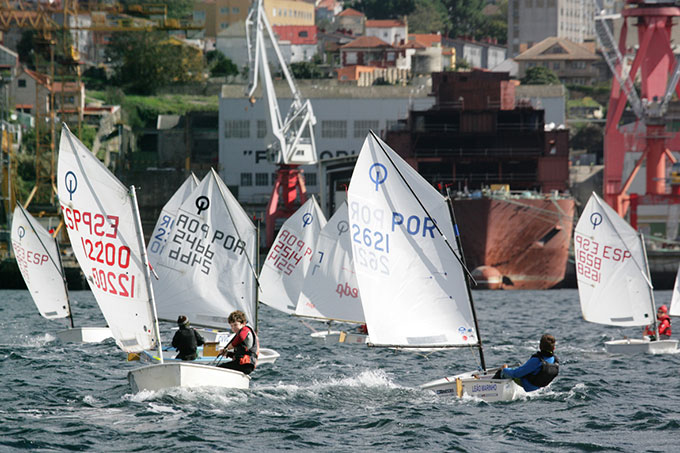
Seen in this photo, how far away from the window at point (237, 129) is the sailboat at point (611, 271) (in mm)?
67960

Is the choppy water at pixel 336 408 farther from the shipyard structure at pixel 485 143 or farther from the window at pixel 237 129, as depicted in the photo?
the window at pixel 237 129

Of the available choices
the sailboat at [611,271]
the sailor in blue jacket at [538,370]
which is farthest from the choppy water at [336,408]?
the sailboat at [611,271]

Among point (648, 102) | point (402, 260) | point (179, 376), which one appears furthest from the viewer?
point (648, 102)

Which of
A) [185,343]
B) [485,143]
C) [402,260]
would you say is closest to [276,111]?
[485,143]

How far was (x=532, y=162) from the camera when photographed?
95.3 m

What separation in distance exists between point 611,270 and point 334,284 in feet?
29.5

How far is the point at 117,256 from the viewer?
23.8 m

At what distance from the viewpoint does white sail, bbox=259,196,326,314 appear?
132 ft

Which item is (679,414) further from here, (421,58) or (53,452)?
(421,58)

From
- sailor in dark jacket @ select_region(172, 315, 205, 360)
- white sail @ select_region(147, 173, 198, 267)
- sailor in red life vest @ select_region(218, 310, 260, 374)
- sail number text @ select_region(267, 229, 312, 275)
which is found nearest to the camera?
sailor in red life vest @ select_region(218, 310, 260, 374)

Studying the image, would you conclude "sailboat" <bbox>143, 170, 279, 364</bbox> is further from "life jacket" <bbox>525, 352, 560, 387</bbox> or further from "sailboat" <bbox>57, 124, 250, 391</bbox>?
"life jacket" <bbox>525, 352, 560, 387</bbox>

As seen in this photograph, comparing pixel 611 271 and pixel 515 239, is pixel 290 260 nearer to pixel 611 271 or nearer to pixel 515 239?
pixel 611 271

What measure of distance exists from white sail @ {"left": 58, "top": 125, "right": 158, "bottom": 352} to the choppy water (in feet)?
5.08

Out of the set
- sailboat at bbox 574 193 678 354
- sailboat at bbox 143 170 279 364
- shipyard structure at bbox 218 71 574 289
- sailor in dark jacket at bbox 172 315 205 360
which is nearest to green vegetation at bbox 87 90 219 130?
shipyard structure at bbox 218 71 574 289
